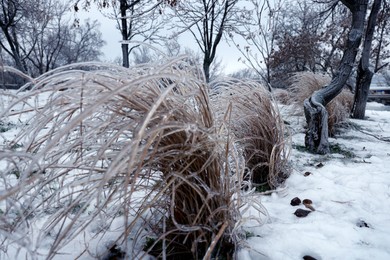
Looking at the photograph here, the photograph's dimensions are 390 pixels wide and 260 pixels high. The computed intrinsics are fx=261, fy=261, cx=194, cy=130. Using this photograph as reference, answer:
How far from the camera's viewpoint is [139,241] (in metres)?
1.07

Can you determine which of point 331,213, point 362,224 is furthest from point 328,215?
point 362,224

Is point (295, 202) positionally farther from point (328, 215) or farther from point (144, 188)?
point (144, 188)

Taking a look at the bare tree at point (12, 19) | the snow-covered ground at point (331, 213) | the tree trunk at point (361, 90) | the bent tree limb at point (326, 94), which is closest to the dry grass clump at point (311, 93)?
the tree trunk at point (361, 90)

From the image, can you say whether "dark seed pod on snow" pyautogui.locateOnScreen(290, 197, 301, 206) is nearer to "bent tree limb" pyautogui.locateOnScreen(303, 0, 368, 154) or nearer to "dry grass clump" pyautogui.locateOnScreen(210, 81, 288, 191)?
"dry grass clump" pyautogui.locateOnScreen(210, 81, 288, 191)

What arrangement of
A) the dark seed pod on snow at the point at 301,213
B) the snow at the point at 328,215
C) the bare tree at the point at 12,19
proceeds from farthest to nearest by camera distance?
the bare tree at the point at 12,19
the dark seed pod on snow at the point at 301,213
the snow at the point at 328,215

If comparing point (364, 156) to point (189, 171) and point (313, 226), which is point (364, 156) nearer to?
point (313, 226)

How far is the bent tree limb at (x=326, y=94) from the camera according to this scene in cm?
245

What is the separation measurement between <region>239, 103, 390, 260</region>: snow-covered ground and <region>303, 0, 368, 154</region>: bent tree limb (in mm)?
189

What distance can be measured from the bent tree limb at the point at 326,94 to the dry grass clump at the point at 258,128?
0.81 meters

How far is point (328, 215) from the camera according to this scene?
4.20 feet

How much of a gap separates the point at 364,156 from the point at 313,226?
4.98 feet

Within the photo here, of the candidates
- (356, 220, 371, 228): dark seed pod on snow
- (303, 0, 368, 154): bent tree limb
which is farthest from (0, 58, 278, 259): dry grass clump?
(303, 0, 368, 154): bent tree limb

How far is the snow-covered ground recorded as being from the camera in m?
1.00

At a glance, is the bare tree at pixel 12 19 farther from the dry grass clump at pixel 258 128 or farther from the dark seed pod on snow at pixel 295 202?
the dark seed pod on snow at pixel 295 202
